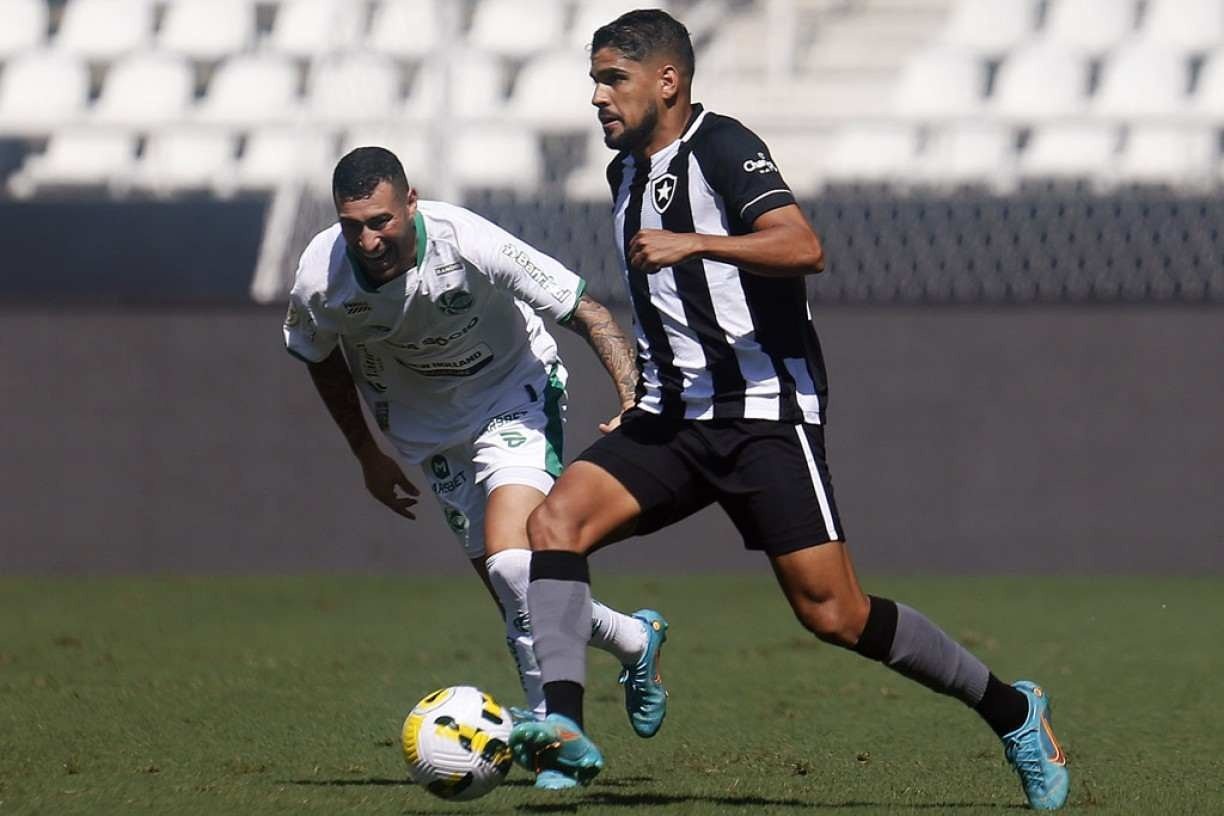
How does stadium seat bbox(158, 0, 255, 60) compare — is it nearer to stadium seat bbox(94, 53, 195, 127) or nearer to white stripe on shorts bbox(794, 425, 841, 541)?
stadium seat bbox(94, 53, 195, 127)

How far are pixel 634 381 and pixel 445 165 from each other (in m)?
7.31

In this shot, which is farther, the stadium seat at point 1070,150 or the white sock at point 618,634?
the stadium seat at point 1070,150

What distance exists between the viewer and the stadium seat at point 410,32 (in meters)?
12.4

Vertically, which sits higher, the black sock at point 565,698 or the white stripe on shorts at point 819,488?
the white stripe on shorts at point 819,488

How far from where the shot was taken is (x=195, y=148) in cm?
1323

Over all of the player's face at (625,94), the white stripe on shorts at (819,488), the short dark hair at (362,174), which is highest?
the player's face at (625,94)

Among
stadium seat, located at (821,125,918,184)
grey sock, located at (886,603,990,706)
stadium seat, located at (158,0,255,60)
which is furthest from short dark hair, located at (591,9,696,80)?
stadium seat, located at (158,0,255,60)

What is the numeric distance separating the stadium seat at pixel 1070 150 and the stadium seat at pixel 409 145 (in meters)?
3.61

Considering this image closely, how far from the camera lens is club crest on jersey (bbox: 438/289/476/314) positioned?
17.5 ft

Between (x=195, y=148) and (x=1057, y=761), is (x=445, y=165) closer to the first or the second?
(x=195, y=148)

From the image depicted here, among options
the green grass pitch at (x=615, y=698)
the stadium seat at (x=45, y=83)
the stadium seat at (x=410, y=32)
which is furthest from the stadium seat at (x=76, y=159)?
the green grass pitch at (x=615, y=698)

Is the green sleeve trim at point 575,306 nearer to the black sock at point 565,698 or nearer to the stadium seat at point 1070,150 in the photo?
the black sock at point 565,698

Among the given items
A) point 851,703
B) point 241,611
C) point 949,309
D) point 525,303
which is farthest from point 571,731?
point 949,309

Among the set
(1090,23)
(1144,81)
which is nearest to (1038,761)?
(1144,81)
